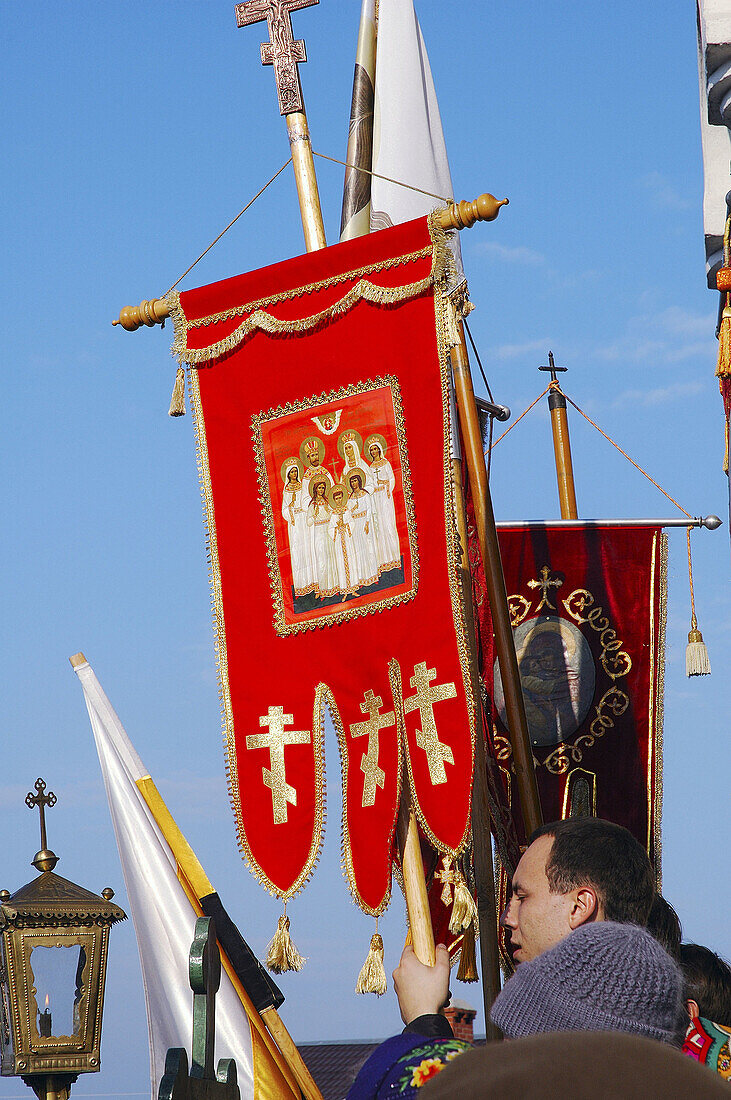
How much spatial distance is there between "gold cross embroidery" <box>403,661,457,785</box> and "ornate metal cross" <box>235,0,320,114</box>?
8.00ft

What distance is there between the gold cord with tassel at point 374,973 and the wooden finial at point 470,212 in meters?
2.38

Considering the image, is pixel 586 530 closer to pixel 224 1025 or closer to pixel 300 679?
pixel 300 679

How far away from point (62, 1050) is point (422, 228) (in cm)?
289

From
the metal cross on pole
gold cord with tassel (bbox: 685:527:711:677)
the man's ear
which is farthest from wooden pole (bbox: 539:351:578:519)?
the man's ear

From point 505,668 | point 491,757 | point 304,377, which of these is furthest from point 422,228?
point 491,757

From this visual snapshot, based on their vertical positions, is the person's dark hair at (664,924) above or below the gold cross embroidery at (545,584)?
below

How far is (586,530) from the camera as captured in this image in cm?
643

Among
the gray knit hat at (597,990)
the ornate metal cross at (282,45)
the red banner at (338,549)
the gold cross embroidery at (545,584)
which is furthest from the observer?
the gold cross embroidery at (545,584)

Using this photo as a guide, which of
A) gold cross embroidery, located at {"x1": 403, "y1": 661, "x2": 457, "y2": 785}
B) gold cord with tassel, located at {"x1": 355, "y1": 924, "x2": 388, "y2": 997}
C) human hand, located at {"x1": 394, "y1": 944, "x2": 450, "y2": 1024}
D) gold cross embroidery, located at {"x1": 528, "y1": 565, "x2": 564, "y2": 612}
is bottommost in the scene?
gold cord with tassel, located at {"x1": 355, "y1": 924, "x2": 388, "y2": 997}

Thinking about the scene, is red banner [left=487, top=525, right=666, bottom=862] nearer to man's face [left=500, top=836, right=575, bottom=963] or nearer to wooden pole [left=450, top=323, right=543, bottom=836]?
wooden pole [left=450, top=323, right=543, bottom=836]

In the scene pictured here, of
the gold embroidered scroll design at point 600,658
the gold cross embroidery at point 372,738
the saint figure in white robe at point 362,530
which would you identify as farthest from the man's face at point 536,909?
the gold embroidered scroll design at point 600,658

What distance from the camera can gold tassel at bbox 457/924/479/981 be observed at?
512 centimetres

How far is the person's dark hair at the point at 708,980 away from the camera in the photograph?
3023 mm

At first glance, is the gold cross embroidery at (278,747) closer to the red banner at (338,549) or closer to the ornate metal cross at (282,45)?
the red banner at (338,549)
